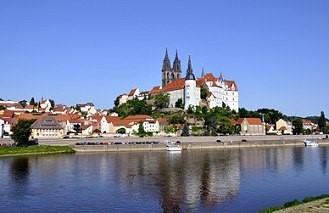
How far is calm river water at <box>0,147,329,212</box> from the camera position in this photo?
22.5m

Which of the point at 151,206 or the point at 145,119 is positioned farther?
the point at 145,119

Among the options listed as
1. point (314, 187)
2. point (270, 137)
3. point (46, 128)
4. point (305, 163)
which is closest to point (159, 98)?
point (270, 137)

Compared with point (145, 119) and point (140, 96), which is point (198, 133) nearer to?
point (145, 119)

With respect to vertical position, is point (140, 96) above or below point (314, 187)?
above

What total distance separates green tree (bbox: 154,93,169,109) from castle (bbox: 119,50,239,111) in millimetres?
1836

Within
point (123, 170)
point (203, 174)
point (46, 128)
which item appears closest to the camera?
point (203, 174)

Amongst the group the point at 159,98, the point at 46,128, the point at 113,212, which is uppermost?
the point at 159,98

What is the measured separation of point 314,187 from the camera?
93.8 ft

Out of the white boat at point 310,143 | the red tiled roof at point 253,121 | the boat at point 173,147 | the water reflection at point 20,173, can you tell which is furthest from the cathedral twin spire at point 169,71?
the water reflection at point 20,173

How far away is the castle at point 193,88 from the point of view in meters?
87.4

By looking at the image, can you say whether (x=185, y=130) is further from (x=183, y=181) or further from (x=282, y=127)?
(x=183, y=181)

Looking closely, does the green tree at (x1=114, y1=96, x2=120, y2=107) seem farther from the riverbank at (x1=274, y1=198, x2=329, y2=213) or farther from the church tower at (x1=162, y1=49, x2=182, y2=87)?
the riverbank at (x1=274, y1=198, x2=329, y2=213)

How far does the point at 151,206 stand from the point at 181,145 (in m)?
Result: 41.6

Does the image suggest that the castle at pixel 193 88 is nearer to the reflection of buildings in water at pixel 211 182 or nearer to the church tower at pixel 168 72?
the church tower at pixel 168 72
